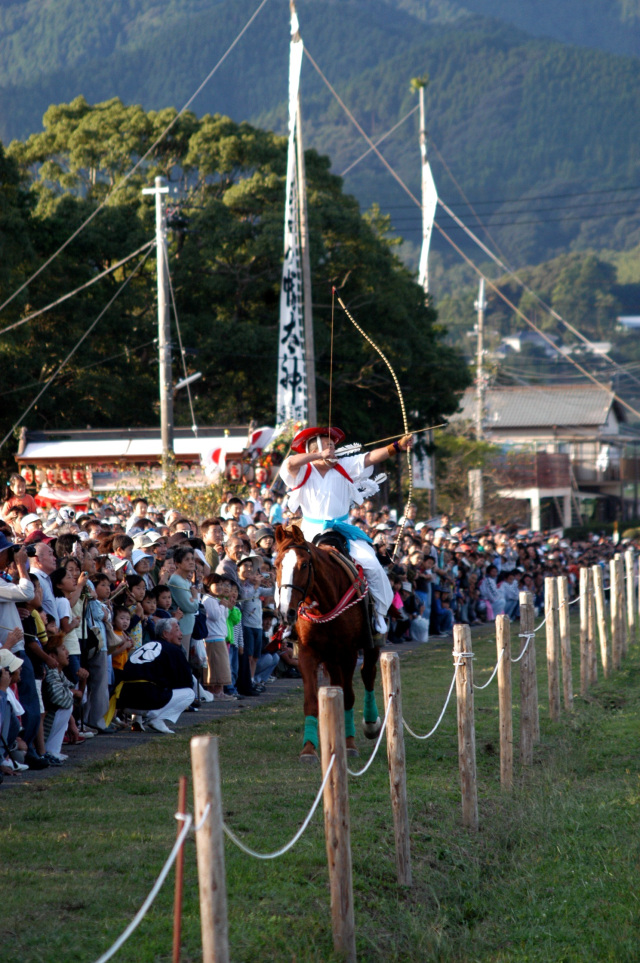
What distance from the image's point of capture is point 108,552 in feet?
40.1

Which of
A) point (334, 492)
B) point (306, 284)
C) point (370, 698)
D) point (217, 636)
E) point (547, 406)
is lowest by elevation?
point (370, 698)

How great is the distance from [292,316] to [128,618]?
1606 cm

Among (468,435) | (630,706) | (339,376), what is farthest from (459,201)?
(630,706)

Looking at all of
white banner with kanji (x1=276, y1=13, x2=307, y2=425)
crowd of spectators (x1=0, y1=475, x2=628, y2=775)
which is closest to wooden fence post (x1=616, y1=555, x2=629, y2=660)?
crowd of spectators (x1=0, y1=475, x2=628, y2=775)

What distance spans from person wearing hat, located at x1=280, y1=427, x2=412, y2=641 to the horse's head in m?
0.98

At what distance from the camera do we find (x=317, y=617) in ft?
31.3

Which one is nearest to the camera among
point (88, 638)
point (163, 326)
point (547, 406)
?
point (88, 638)

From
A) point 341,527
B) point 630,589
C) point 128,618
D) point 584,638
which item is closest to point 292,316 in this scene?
point 630,589

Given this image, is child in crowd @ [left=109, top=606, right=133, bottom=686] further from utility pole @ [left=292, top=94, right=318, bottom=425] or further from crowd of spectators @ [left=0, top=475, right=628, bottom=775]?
utility pole @ [left=292, top=94, right=318, bottom=425]

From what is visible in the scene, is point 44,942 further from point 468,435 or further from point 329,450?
point 468,435

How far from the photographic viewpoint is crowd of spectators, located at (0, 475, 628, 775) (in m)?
9.06

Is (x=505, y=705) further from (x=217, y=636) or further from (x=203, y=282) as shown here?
(x=203, y=282)

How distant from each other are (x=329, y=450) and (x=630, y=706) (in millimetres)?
5592

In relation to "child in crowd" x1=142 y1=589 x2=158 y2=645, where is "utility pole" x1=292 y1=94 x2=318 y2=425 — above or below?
above
